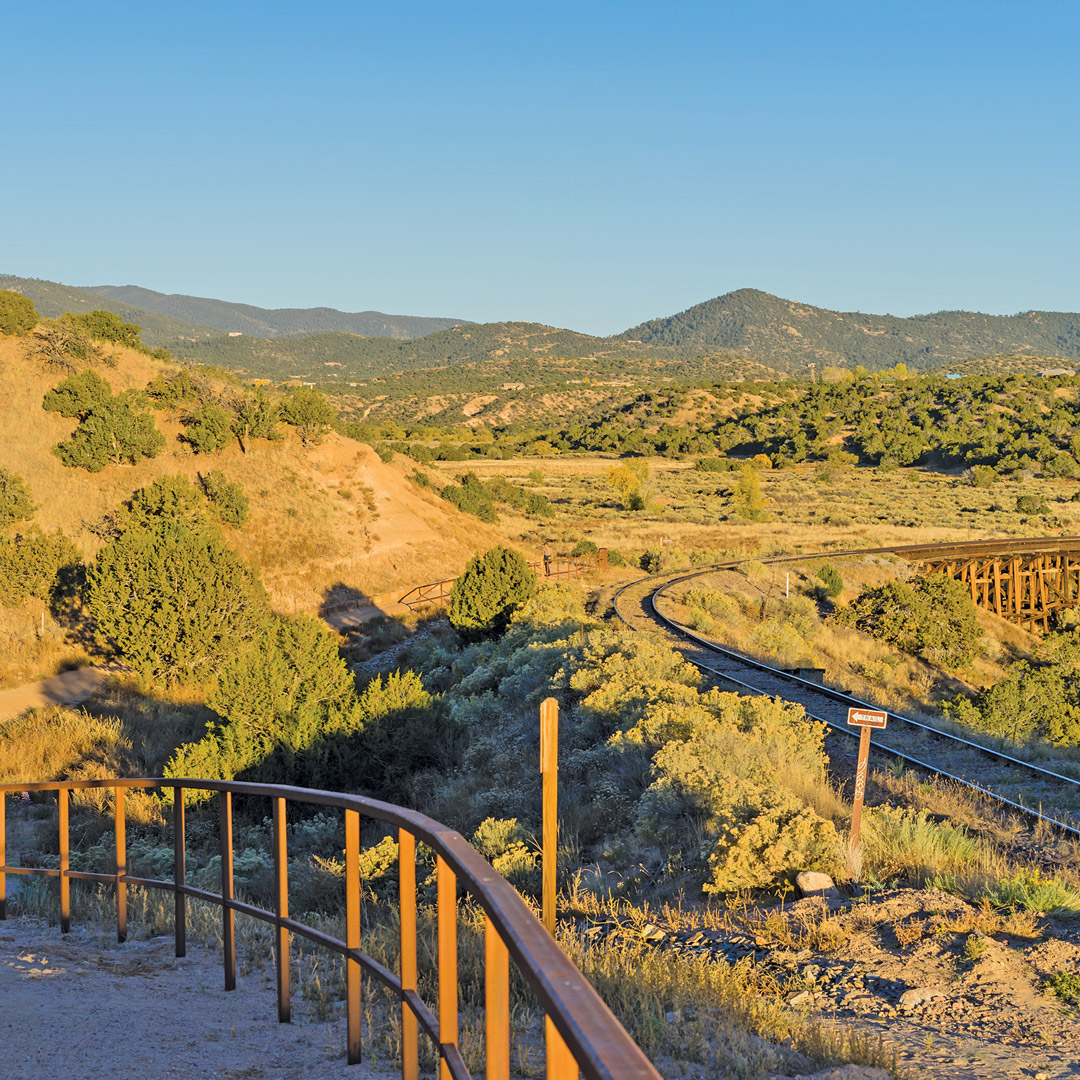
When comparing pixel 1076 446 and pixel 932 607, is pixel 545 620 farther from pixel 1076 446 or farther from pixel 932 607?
pixel 1076 446

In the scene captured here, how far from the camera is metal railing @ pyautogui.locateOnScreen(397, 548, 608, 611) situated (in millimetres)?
33281

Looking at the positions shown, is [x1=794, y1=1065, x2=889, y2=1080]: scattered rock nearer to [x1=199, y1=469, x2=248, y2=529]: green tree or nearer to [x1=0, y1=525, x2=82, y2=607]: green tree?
[x1=0, y1=525, x2=82, y2=607]: green tree

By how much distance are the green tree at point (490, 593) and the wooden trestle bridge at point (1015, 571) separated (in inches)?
699

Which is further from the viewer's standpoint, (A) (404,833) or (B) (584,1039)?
(A) (404,833)

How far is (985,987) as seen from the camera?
6.02 meters

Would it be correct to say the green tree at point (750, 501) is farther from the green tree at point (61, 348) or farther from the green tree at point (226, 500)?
the green tree at point (61, 348)

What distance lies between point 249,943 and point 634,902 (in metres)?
3.74

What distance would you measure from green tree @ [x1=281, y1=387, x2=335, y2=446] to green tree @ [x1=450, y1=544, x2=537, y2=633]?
18.4 m

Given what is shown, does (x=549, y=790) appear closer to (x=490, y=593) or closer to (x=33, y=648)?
(x=490, y=593)

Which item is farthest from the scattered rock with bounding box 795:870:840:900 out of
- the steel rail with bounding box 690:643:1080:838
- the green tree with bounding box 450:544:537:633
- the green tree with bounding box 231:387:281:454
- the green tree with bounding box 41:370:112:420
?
the green tree with bounding box 41:370:112:420

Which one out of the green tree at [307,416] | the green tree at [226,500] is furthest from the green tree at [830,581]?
the green tree at [307,416]

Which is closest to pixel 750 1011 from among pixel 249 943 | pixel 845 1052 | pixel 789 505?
pixel 845 1052

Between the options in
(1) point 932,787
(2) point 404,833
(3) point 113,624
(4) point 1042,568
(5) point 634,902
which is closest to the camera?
(2) point 404,833

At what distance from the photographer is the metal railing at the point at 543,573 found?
3328 centimetres
